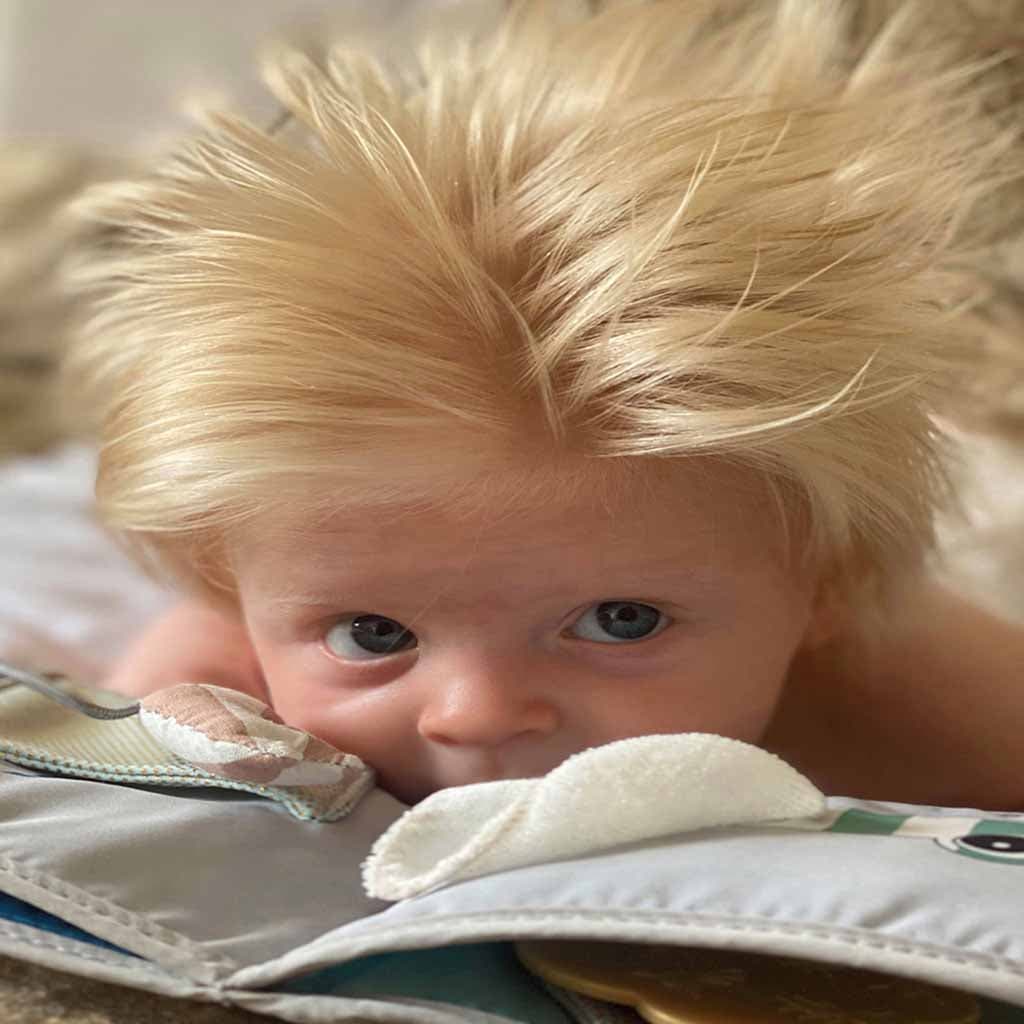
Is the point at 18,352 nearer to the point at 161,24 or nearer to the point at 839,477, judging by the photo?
the point at 161,24

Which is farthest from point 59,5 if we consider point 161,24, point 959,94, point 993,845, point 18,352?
point 993,845

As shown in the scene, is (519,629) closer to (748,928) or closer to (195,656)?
(748,928)

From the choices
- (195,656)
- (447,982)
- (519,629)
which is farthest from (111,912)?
(195,656)

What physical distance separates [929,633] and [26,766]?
568 millimetres

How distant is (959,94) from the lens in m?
1.22

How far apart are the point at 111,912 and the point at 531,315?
0.33 metres

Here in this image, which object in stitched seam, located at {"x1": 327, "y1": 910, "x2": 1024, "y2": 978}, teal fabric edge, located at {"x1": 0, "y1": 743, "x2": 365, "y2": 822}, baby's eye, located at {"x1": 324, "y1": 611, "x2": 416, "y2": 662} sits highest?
baby's eye, located at {"x1": 324, "y1": 611, "x2": 416, "y2": 662}

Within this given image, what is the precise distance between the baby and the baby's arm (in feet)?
0.44

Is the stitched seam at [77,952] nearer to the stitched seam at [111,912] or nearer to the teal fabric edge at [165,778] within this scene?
the stitched seam at [111,912]

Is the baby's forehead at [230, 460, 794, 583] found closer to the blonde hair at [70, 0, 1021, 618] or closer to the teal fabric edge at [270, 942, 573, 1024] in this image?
the blonde hair at [70, 0, 1021, 618]

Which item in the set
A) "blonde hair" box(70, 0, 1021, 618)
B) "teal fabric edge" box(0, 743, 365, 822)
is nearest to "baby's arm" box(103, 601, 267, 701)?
"blonde hair" box(70, 0, 1021, 618)

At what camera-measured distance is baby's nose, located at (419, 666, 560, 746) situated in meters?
0.77

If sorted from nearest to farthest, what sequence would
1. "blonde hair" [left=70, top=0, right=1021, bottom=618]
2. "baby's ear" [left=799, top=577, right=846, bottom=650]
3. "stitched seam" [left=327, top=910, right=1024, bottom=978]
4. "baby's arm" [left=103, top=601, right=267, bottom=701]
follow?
"stitched seam" [left=327, top=910, right=1024, bottom=978], "blonde hair" [left=70, top=0, right=1021, bottom=618], "baby's ear" [left=799, top=577, right=846, bottom=650], "baby's arm" [left=103, top=601, right=267, bottom=701]

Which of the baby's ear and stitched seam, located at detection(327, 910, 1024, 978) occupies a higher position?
the baby's ear
